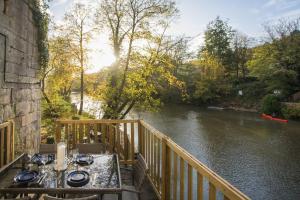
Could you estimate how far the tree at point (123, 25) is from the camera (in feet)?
31.4

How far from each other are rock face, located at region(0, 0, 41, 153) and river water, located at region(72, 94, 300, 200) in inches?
219

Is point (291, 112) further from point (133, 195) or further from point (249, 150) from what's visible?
point (133, 195)

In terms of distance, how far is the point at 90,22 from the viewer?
10.1 metres

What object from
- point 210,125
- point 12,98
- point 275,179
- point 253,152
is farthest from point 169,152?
point 210,125

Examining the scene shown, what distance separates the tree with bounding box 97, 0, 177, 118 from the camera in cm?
958

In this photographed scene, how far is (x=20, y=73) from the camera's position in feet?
12.4

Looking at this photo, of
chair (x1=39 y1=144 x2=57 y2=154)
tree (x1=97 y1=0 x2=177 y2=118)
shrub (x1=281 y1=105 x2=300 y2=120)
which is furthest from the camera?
shrub (x1=281 y1=105 x2=300 y2=120)

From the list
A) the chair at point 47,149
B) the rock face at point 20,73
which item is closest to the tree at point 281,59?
the rock face at point 20,73

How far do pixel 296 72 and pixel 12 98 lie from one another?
2297cm

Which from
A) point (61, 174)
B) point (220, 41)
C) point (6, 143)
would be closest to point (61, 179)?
point (61, 174)

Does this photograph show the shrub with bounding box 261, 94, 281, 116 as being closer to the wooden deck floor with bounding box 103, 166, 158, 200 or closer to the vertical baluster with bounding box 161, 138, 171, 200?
the wooden deck floor with bounding box 103, 166, 158, 200

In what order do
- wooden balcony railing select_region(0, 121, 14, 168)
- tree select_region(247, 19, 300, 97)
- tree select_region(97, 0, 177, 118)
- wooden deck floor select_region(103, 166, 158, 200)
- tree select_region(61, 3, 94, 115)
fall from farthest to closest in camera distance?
tree select_region(247, 19, 300, 97)
tree select_region(61, 3, 94, 115)
tree select_region(97, 0, 177, 118)
wooden balcony railing select_region(0, 121, 14, 168)
wooden deck floor select_region(103, 166, 158, 200)

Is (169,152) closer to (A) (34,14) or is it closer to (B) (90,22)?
(A) (34,14)

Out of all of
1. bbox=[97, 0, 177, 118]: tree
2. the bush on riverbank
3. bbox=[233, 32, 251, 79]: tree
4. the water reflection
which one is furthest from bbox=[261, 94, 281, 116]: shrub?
bbox=[97, 0, 177, 118]: tree
